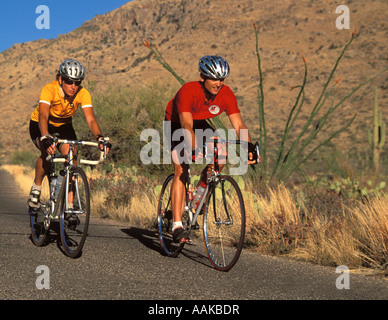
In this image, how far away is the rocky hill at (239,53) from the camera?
146 feet

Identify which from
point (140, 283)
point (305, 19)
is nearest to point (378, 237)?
point (140, 283)

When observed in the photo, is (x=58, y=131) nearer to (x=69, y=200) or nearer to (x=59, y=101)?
(x=59, y=101)

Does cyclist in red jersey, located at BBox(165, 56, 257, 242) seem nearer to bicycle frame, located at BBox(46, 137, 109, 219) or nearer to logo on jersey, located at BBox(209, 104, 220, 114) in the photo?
logo on jersey, located at BBox(209, 104, 220, 114)

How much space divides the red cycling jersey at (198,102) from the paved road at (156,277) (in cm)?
174

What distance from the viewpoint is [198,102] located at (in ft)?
17.7

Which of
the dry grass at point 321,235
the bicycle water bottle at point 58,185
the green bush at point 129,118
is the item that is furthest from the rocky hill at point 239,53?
the bicycle water bottle at point 58,185

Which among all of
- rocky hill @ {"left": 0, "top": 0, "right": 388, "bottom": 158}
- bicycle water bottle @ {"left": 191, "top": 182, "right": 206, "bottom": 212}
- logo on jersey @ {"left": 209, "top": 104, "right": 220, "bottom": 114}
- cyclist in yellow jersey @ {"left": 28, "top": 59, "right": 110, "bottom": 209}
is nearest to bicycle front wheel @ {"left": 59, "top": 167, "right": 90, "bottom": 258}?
cyclist in yellow jersey @ {"left": 28, "top": 59, "right": 110, "bottom": 209}

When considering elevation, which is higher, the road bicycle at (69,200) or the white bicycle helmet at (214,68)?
the white bicycle helmet at (214,68)

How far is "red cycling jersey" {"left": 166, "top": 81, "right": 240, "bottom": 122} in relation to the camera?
528cm

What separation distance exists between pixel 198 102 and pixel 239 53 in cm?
5588

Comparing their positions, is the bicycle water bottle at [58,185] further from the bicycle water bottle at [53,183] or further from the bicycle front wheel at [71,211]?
the bicycle front wheel at [71,211]

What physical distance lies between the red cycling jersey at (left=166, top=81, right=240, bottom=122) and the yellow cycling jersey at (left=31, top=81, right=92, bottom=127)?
117cm
